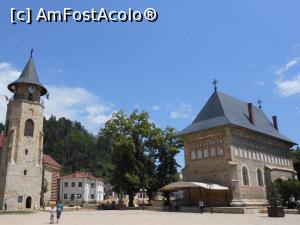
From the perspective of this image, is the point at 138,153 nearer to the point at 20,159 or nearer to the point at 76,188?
the point at 20,159

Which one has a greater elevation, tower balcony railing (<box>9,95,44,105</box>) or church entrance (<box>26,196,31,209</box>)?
tower balcony railing (<box>9,95,44,105</box>)

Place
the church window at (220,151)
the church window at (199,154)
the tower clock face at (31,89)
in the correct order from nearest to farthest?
the church window at (220,151)
the church window at (199,154)
the tower clock face at (31,89)

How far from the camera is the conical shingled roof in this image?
153 feet

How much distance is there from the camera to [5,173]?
41.9m

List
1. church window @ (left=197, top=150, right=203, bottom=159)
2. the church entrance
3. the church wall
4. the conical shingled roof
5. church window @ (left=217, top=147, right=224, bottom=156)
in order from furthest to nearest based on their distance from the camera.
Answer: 1. the conical shingled roof
2. the church entrance
3. the church wall
4. church window @ (left=197, top=150, right=203, bottom=159)
5. church window @ (left=217, top=147, right=224, bottom=156)

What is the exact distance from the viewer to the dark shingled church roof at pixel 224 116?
35750 mm

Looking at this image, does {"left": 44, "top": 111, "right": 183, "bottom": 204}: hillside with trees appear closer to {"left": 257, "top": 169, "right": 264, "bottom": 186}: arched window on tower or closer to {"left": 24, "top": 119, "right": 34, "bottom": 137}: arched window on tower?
{"left": 24, "top": 119, "right": 34, "bottom": 137}: arched window on tower

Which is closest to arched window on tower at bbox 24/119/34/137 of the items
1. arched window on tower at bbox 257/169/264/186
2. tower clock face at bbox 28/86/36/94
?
tower clock face at bbox 28/86/36/94

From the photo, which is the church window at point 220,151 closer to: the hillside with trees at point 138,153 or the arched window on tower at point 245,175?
the arched window on tower at point 245,175

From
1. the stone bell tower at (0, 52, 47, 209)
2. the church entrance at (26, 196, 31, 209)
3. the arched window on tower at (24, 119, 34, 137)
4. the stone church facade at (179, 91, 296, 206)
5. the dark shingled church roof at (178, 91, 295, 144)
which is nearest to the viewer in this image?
the stone church facade at (179, 91, 296, 206)

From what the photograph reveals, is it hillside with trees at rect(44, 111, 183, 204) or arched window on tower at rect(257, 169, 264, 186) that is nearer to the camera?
arched window on tower at rect(257, 169, 264, 186)

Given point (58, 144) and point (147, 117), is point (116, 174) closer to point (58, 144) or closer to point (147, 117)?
point (147, 117)

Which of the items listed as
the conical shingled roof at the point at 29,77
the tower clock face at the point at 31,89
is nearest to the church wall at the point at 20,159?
the tower clock face at the point at 31,89

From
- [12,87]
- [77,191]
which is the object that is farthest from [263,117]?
[77,191]
